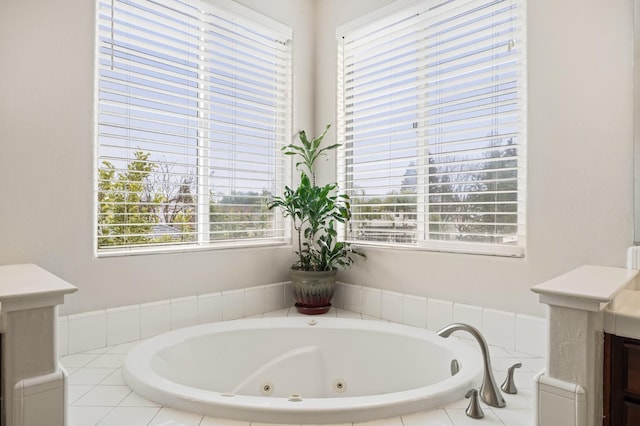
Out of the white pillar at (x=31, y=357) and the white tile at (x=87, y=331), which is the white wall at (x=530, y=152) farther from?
the white pillar at (x=31, y=357)

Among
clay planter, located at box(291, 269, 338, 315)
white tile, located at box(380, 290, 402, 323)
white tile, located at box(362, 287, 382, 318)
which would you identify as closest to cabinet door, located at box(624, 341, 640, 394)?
white tile, located at box(380, 290, 402, 323)

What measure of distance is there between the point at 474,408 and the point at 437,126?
1.46 metres

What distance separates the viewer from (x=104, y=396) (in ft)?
4.78

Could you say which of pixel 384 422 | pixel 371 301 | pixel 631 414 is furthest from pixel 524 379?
pixel 371 301

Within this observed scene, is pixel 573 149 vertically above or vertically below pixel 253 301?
above

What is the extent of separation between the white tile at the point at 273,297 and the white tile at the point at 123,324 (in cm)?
80

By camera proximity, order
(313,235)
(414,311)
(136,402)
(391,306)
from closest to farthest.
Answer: (136,402) → (414,311) → (391,306) → (313,235)

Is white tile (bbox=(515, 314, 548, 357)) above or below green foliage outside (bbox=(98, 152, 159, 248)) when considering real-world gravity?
below

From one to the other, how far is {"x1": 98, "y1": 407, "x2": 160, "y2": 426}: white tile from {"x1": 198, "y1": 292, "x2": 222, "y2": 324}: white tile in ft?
3.19

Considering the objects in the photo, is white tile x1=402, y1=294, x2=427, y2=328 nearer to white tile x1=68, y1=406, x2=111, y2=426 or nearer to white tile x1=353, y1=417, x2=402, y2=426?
white tile x1=353, y1=417, x2=402, y2=426

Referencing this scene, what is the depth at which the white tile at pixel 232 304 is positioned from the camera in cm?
244

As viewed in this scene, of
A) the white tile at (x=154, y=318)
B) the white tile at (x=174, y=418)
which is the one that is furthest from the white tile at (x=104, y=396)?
the white tile at (x=154, y=318)

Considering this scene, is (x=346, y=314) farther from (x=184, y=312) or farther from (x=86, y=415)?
(x=86, y=415)

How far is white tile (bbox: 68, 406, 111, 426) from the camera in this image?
126cm
